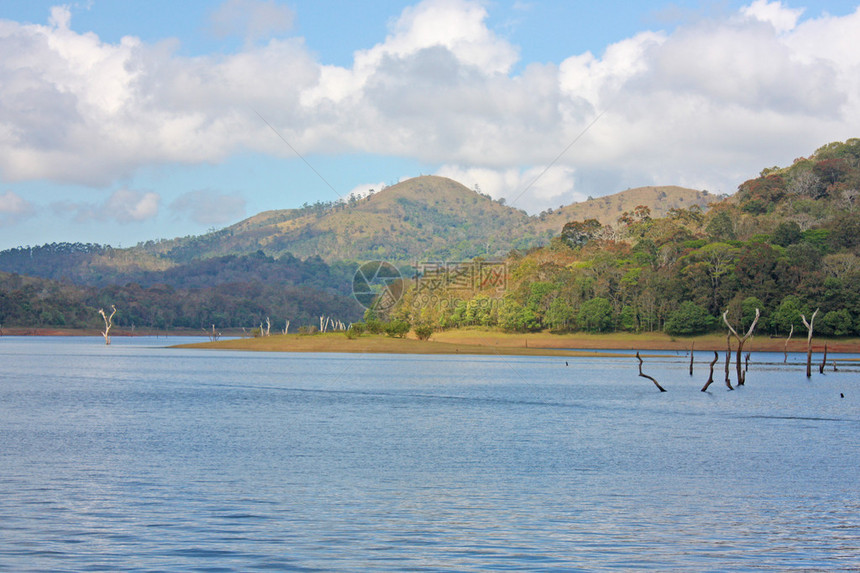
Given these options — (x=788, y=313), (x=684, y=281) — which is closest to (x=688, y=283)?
(x=684, y=281)

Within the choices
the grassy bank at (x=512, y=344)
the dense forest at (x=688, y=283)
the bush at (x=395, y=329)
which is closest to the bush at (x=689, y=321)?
the dense forest at (x=688, y=283)

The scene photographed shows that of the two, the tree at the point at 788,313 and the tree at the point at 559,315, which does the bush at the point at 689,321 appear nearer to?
the tree at the point at 788,313

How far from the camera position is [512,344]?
137 metres

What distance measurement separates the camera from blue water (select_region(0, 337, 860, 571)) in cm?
1642

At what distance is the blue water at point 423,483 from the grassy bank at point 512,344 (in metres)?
69.6

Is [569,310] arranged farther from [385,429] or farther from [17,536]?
[17,536]

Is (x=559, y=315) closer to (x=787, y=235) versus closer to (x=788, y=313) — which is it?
(x=788, y=313)

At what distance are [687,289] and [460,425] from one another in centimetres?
10028

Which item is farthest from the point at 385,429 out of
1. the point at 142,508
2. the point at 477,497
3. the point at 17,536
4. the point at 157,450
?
the point at 17,536

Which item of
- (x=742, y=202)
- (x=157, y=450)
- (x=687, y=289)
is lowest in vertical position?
(x=157, y=450)

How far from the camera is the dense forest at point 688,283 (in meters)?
121

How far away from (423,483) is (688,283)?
376 ft

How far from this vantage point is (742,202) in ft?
636

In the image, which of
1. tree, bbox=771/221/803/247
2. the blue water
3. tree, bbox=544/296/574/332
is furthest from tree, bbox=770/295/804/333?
the blue water
